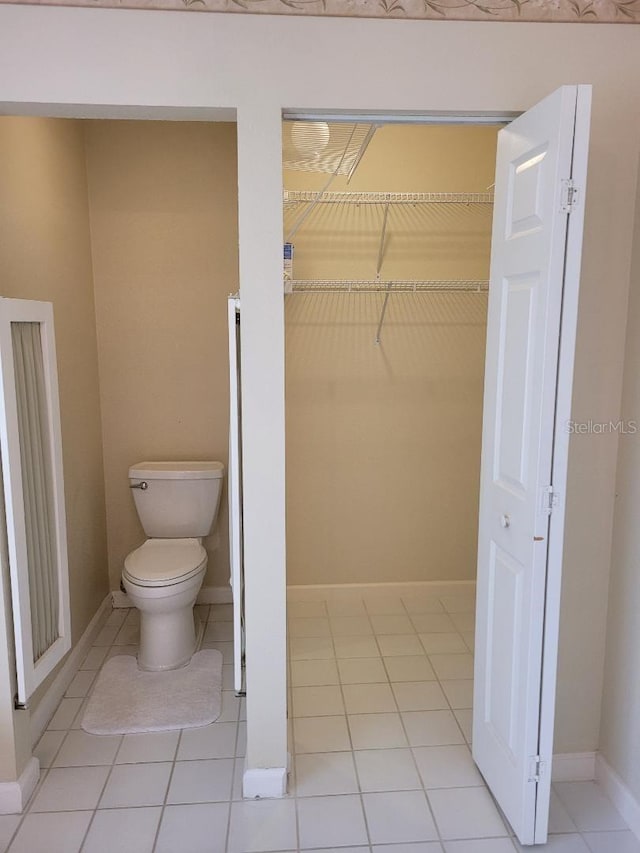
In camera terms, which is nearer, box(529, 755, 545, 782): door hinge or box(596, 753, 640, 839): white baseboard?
box(529, 755, 545, 782): door hinge

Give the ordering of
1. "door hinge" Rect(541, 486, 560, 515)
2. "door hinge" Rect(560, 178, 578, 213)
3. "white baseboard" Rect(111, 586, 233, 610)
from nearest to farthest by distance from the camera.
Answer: "door hinge" Rect(560, 178, 578, 213) → "door hinge" Rect(541, 486, 560, 515) → "white baseboard" Rect(111, 586, 233, 610)

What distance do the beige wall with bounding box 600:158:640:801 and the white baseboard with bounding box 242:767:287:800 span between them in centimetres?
106

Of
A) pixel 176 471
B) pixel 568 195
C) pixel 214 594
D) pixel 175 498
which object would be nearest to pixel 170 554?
pixel 175 498

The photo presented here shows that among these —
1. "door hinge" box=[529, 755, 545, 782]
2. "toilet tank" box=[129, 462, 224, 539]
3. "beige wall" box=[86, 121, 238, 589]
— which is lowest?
"door hinge" box=[529, 755, 545, 782]

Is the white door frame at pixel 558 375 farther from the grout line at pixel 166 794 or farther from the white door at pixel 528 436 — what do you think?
the grout line at pixel 166 794

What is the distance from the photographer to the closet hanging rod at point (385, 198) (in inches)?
124

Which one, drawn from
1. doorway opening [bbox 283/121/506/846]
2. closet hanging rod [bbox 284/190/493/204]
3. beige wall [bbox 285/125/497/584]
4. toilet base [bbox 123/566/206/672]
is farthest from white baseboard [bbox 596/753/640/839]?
closet hanging rod [bbox 284/190/493/204]

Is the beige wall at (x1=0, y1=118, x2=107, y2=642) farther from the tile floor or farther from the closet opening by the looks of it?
the closet opening

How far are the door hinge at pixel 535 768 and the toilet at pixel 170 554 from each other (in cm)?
153

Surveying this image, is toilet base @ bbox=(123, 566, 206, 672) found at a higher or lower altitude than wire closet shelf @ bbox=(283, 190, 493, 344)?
lower

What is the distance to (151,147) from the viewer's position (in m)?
3.17

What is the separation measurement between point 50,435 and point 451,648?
6.61ft

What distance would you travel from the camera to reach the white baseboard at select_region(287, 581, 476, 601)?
11.6ft

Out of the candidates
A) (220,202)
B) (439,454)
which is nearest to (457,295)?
(439,454)
